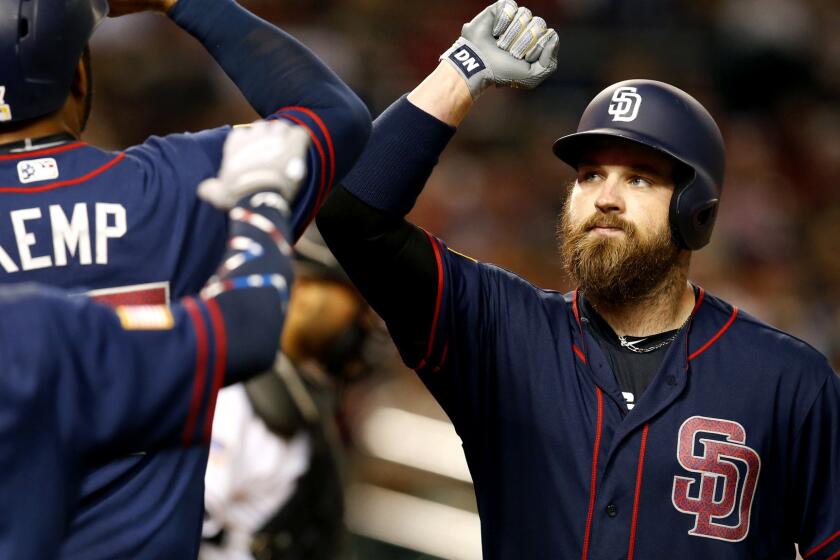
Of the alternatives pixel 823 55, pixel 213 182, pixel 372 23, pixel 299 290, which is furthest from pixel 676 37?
pixel 213 182

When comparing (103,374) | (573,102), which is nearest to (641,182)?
(103,374)

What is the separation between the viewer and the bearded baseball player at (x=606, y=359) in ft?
9.98

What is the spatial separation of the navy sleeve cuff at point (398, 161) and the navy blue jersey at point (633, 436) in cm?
20

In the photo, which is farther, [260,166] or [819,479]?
[819,479]

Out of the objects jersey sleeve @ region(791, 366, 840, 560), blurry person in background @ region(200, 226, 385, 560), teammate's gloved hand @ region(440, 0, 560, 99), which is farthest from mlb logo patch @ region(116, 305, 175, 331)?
blurry person in background @ region(200, 226, 385, 560)

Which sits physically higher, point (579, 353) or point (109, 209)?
point (109, 209)

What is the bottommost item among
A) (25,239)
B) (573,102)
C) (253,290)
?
(25,239)

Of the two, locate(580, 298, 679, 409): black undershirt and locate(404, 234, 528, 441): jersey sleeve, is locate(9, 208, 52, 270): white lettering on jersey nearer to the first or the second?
locate(404, 234, 528, 441): jersey sleeve

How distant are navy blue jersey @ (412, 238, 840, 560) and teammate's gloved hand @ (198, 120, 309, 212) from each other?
101cm

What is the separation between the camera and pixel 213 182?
7.00 ft

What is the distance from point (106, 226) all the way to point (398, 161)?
3.34 feet

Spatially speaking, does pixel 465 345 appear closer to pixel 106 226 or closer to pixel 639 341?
pixel 639 341

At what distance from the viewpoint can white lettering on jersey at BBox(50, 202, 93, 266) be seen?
2.23 metres

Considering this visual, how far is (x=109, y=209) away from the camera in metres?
2.27
